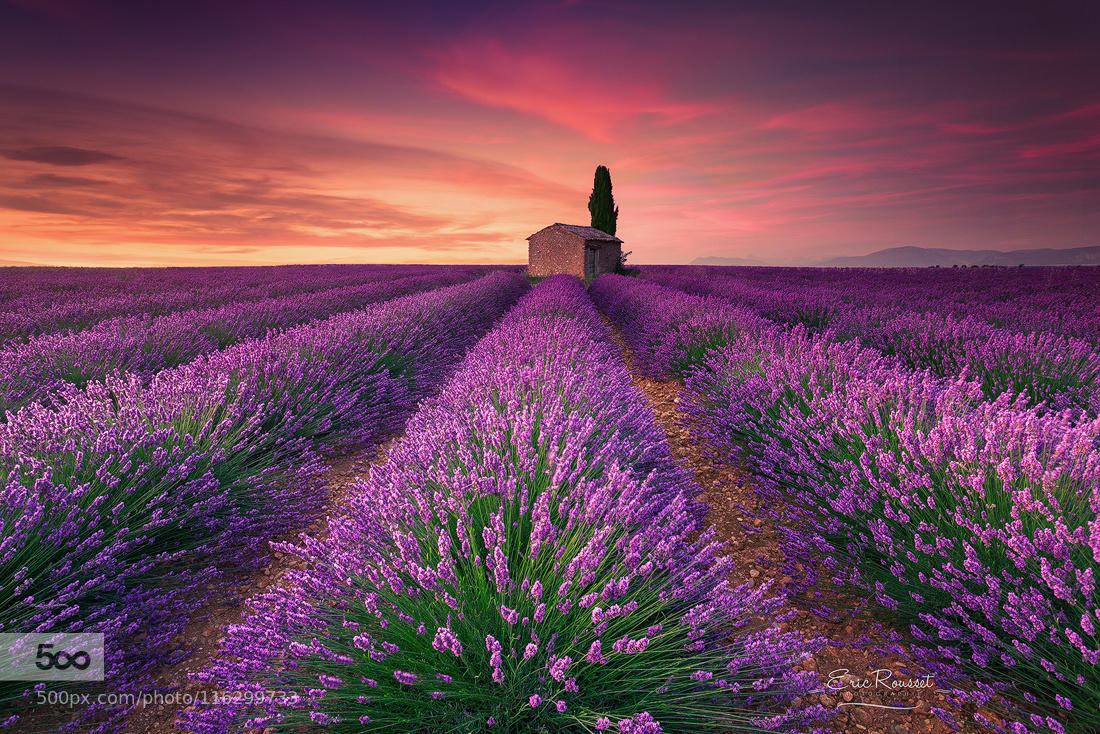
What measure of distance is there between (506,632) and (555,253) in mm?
23886

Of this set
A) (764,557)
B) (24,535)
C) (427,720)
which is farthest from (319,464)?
(764,557)

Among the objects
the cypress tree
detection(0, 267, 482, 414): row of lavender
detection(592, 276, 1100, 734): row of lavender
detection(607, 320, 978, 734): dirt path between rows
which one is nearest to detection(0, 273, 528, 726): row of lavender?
detection(0, 267, 482, 414): row of lavender

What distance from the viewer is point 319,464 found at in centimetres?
371

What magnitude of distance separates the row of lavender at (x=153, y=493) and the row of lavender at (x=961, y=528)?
2.98 m

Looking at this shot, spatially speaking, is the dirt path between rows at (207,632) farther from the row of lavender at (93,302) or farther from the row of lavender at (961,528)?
the row of lavender at (93,302)

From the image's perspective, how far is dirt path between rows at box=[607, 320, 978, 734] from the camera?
1.55 m

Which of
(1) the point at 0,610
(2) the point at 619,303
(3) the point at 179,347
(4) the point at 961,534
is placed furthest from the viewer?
(2) the point at 619,303

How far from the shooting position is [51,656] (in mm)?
1538

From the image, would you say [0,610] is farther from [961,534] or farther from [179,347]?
[179,347]

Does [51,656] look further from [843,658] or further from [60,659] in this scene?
[843,658]

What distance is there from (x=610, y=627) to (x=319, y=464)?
3190 millimetres

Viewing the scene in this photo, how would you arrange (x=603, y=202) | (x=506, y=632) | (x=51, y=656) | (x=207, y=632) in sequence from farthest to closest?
(x=603, y=202) → (x=207, y=632) → (x=51, y=656) → (x=506, y=632)

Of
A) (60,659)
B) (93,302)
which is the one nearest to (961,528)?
(60,659)

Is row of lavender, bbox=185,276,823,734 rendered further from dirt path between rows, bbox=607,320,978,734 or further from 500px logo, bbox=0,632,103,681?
500px logo, bbox=0,632,103,681
